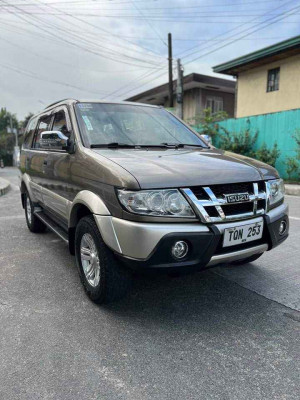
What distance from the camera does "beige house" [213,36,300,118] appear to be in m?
14.5

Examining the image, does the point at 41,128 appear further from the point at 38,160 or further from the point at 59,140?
the point at 59,140

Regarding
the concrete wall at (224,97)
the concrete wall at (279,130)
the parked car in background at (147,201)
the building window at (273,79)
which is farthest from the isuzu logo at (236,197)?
the concrete wall at (224,97)

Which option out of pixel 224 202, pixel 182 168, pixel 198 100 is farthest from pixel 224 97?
pixel 224 202

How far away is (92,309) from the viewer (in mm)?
2871

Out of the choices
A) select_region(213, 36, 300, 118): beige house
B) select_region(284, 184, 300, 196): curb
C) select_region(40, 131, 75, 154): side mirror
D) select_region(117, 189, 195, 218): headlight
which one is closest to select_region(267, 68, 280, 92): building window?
select_region(213, 36, 300, 118): beige house

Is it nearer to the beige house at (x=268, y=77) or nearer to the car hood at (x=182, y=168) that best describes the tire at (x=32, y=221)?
the car hood at (x=182, y=168)

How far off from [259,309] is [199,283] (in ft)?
2.22

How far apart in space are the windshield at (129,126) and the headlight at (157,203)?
1.02 metres

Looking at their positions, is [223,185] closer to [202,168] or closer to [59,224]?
[202,168]

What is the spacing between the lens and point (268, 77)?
16.0 m

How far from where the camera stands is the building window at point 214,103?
24141 mm

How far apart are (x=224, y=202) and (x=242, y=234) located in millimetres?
286

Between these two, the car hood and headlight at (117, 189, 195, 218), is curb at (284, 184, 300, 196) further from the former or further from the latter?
headlight at (117, 189, 195, 218)

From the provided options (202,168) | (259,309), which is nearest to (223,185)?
(202,168)
